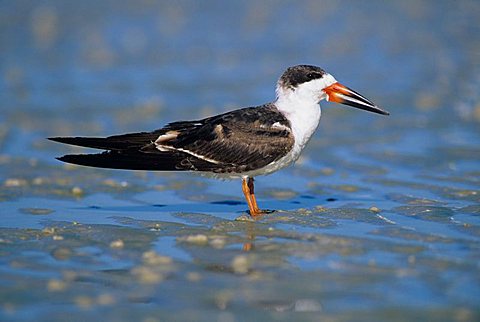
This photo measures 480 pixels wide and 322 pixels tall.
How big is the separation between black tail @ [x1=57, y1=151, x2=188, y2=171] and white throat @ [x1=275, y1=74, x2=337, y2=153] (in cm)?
96

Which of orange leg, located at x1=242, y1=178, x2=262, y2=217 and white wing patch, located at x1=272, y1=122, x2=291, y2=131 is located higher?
white wing patch, located at x1=272, y1=122, x2=291, y2=131

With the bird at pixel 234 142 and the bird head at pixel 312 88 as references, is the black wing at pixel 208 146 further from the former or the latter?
the bird head at pixel 312 88

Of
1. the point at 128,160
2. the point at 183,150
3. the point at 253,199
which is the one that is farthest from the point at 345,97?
the point at 128,160

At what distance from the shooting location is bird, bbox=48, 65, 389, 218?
634 centimetres

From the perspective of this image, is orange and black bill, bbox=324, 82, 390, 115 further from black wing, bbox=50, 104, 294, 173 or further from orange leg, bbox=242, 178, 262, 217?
orange leg, bbox=242, 178, 262, 217

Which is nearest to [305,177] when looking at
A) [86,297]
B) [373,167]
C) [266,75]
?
[373,167]

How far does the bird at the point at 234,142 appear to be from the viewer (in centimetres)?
634

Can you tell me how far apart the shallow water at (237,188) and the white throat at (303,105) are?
0.64 metres

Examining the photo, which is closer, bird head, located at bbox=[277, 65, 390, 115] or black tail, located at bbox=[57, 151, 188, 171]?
black tail, located at bbox=[57, 151, 188, 171]

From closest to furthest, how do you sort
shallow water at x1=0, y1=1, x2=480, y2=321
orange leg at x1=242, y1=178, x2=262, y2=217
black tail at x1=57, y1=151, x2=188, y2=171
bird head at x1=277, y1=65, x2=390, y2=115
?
shallow water at x1=0, y1=1, x2=480, y2=321, black tail at x1=57, y1=151, x2=188, y2=171, orange leg at x1=242, y1=178, x2=262, y2=217, bird head at x1=277, y1=65, x2=390, y2=115

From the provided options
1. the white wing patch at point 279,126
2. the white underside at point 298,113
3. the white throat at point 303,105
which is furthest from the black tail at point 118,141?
the white throat at point 303,105

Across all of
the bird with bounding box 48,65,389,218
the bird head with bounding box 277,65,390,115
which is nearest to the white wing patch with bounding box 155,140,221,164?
the bird with bounding box 48,65,389,218

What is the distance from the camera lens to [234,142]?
6.46 metres

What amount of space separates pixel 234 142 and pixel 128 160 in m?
0.84
